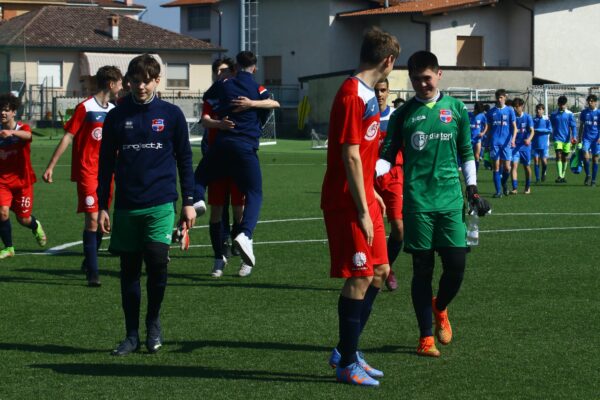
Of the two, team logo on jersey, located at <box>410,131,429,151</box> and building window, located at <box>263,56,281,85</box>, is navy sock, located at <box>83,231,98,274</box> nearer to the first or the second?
team logo on jersey, located at <box>410,131,429,151</box>

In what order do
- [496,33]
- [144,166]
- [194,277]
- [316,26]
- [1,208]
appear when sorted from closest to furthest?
[144,166] → [194,277] → [1,208] → [496,33] → [316,26]

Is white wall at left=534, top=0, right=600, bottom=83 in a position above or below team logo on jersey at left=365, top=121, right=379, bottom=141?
above

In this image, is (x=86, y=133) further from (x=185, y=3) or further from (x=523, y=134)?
(x=185, y=3)

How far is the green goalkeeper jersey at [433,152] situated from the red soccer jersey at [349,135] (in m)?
0.92

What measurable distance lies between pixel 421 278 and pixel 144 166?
2.02 meters

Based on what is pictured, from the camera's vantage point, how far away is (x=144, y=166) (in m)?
7.84

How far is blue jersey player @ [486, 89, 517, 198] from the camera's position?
928 inches

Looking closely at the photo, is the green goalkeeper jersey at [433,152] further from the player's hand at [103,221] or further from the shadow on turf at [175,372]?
the player's hand at [103,221]

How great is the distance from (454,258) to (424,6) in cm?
5617

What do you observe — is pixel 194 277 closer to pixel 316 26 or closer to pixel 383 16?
pixel 383 16

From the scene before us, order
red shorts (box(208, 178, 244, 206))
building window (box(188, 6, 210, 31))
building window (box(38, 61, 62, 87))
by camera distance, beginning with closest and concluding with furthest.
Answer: red shorts (box(208, 178, 244, 206))
building window (box(38, 61, 62, 87))
building window (box(188, 6, 210, 31))

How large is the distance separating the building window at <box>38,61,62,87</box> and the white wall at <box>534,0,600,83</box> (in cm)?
3057

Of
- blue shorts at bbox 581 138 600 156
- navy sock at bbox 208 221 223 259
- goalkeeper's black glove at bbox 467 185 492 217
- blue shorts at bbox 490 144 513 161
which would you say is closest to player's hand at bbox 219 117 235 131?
navy sock at bbox 208 221 223 259

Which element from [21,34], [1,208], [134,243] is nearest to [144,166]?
[134,243]
